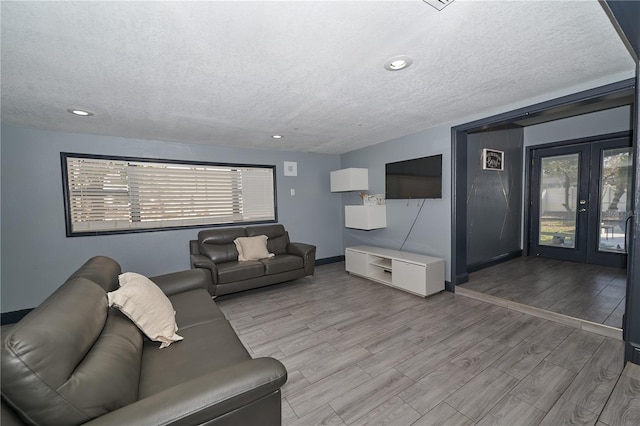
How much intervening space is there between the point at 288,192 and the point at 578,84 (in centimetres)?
403

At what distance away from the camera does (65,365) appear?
3.03 ft

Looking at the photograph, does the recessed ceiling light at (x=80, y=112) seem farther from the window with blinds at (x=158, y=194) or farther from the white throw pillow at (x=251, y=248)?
the white throw pillow at (x=251, y=248)

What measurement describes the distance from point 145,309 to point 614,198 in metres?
6.44

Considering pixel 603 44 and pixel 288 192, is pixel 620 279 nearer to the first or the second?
pixel 603 44

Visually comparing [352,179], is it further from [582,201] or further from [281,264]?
[582,201]

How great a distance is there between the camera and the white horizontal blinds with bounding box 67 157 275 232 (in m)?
3.55

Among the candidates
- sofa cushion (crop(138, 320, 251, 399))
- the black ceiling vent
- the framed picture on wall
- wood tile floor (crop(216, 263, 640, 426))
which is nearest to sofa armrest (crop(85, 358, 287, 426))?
sofa cushion (crop(138, 320, 251, 399))

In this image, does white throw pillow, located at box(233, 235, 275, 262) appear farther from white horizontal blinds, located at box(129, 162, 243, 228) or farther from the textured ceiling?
the textured ceiling

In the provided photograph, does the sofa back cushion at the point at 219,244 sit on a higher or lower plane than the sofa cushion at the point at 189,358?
higher

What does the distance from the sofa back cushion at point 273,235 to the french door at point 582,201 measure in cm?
490

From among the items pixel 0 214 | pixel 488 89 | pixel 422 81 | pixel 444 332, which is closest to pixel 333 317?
pixel 444 332

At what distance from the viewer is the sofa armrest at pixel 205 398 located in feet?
3.01

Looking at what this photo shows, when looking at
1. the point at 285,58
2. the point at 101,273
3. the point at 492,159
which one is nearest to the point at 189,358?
the point at 101,273

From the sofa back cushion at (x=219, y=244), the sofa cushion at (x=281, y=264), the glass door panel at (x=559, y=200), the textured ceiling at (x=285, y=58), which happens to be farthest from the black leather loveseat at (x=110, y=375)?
the glass door panel at (x=559, y=200)
